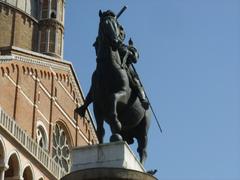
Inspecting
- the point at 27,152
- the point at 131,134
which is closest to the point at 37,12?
the point at 27,152

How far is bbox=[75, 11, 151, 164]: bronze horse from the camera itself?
688 cm

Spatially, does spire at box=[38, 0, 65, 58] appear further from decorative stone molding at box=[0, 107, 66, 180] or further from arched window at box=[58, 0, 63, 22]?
decorative stone molding at box=[0, 107, 66, 180]

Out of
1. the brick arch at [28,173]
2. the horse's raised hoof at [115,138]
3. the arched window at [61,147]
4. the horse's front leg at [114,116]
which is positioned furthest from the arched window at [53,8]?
the horse's raised hoof at [115,138]

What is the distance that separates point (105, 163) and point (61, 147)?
25.1m

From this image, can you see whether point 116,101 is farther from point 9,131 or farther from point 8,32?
point 8,32

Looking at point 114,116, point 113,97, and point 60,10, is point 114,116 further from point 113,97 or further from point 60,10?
point 60,10

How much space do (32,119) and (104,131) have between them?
69.4 feet

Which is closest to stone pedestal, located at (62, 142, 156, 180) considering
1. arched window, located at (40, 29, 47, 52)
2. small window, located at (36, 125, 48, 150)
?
small window, located at (36, 125, 48, 150)

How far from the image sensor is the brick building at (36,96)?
24750mm

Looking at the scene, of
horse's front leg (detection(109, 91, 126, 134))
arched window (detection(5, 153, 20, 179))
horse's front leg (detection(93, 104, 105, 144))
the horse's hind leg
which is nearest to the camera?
horse's front leg (detection(109, 91, 126, 134))

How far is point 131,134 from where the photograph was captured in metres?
7.39

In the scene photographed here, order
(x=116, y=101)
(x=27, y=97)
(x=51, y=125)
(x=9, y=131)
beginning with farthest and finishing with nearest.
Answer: (x=51, y=125) → (x=27, y=97) → (x=9, y=131) → (x=116, y=101)

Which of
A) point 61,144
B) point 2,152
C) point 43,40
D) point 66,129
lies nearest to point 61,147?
point 61,144

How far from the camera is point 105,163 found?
20.9 feet
